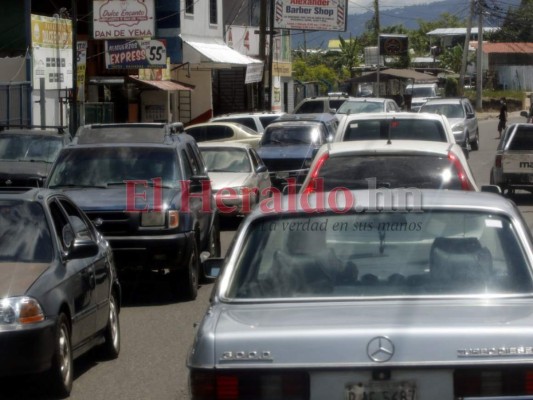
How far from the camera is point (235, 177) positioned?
19891 mm

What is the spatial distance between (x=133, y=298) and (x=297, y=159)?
1233 centimetres

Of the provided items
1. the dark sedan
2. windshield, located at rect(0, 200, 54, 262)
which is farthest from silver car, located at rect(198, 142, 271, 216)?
windshield, located at rect(0, 200, 54, 262)

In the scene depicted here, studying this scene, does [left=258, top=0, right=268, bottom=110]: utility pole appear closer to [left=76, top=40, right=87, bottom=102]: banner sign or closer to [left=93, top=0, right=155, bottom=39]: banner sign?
[left=93, top=0, right=155, bottom=39]: banner sign

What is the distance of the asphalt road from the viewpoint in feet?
27.4

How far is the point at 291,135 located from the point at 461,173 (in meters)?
16.1

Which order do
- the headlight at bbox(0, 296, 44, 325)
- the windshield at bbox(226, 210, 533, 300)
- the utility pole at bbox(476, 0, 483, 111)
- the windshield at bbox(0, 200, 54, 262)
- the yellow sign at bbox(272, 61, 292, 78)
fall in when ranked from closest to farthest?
1. the windshield at bbox(226, 210, 533, 300)
2. the headlight at bbox(0, 296, 44, 325)
3. the windshield at bbox(0, 200, 54, 262)
4. the yellow sign at bbox(272, 61, 292, 78)
5. the utility pole at bbox(476, 0, 483, 111)

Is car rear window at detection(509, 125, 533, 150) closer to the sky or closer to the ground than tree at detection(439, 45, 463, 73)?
closer to the ground

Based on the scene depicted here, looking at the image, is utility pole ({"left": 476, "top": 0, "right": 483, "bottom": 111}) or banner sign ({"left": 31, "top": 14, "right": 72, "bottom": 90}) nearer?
banner sign ({"left": 31, "top": 14, "right": 72, "bottom": 90})

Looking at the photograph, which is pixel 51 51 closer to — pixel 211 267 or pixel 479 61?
pixel 211 267

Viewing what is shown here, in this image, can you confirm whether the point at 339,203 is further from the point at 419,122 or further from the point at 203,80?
the point at 203,80

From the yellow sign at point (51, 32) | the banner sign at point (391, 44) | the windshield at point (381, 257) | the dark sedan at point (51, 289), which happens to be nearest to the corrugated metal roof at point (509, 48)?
the banner sign at point (391, 44)

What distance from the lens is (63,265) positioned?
27.4 feet

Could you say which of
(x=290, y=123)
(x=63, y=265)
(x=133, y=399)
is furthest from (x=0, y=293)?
(x=290, y=123)

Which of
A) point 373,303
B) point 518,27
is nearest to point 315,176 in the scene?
point 373,303
